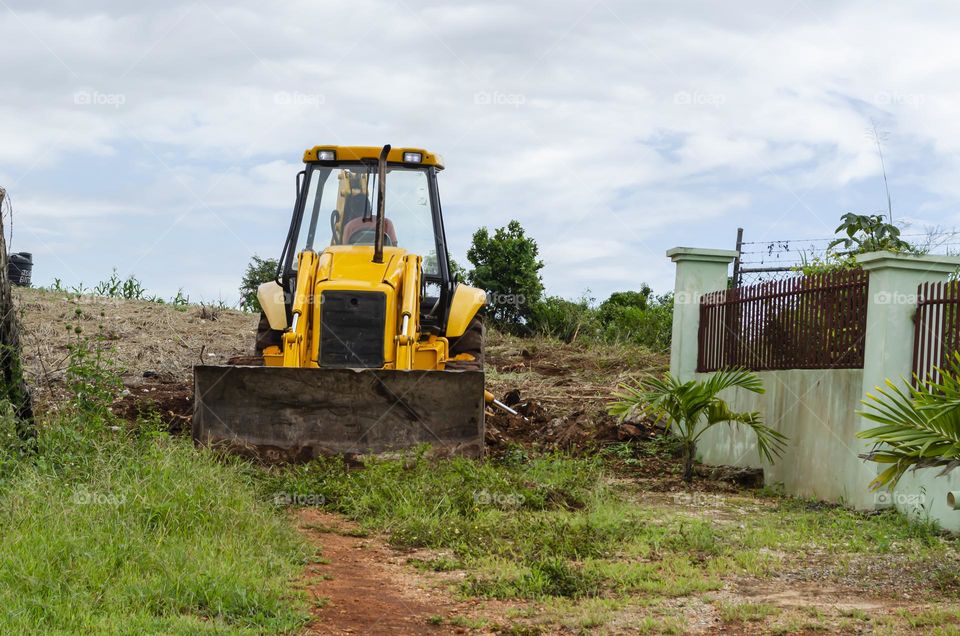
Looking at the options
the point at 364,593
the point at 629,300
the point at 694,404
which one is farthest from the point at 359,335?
the point at 629,300

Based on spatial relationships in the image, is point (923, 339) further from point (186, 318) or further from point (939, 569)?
point (186, 318)

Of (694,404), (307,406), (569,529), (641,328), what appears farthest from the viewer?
(641,328)

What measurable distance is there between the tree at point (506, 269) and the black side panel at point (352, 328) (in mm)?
16406

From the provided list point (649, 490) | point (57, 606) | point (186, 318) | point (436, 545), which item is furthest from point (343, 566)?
point (186, 318)

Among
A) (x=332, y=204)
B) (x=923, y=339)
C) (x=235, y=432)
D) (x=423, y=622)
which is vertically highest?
(x=332, y=204)

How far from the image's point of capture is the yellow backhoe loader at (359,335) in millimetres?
9492

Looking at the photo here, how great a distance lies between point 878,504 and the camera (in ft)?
31.2

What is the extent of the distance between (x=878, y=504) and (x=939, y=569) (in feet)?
7.98

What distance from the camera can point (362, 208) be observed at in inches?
445

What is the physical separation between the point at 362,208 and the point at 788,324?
483 cm
